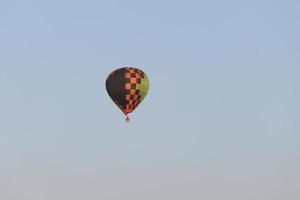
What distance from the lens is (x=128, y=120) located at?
14938 centimetres

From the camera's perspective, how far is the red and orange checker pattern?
153 meters

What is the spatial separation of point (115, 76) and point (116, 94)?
2.33 m

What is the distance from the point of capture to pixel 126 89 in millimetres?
153000

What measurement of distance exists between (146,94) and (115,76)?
14.7 feet

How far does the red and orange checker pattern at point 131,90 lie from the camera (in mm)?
153000

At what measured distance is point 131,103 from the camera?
153 metres

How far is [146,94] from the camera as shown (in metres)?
155

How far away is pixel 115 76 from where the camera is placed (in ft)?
505

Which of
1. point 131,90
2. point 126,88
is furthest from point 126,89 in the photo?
point 131,90

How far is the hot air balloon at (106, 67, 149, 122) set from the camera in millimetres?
153000

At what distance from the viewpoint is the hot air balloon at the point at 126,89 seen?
153m

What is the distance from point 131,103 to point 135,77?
3297 mm

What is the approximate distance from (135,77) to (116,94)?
3222 mm

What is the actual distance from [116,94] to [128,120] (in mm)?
5097
